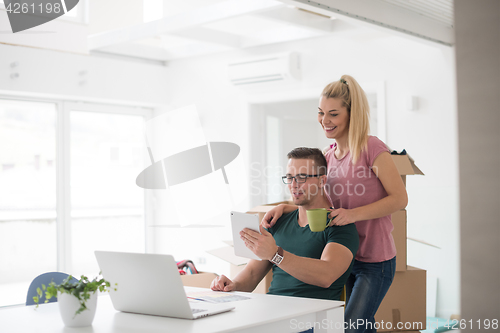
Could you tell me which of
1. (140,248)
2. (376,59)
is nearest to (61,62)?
(140,248)

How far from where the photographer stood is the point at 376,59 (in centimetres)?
414

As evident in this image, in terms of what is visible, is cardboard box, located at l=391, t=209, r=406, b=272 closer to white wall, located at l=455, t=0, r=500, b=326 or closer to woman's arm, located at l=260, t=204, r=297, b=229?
woman's arm, located at l=260, t=204, r=297, b=229

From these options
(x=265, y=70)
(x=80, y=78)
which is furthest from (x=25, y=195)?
(x=265, y=70)

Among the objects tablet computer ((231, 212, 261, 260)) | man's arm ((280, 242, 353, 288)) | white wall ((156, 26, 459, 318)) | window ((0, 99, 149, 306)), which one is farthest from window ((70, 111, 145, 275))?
man's arm ((280, 242, 353, 288))

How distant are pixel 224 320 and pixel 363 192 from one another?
91 centimetres

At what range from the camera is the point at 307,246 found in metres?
1.96

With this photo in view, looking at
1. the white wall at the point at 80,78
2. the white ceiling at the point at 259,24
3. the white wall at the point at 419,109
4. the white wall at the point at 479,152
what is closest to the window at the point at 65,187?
the white wall at the point at 80,78

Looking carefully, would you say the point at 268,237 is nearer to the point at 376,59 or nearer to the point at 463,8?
the point at 463,8

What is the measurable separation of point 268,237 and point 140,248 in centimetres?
426

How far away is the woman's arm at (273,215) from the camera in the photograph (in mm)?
2121

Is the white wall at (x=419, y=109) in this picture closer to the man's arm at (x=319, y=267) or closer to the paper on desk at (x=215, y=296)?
the man's arm at (x=319, y=267)

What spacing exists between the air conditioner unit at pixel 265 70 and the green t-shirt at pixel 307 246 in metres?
2.65

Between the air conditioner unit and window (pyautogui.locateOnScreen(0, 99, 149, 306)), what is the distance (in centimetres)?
143

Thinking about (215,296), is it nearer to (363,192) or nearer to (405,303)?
(363,192)
